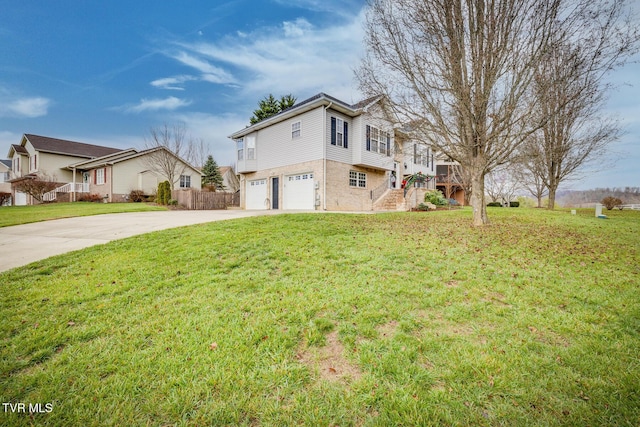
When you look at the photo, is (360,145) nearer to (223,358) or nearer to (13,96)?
(223,358)

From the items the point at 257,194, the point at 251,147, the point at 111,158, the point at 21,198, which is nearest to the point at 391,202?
the point at 257,194

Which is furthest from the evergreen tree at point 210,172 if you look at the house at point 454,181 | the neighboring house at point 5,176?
the house at point 454,181

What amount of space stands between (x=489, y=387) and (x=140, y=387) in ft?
9.17

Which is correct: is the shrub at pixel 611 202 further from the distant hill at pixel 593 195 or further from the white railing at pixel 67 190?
the white railing at pixel 67 190

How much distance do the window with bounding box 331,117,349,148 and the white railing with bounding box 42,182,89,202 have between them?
1101 inches

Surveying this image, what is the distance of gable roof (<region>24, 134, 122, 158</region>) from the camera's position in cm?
2850

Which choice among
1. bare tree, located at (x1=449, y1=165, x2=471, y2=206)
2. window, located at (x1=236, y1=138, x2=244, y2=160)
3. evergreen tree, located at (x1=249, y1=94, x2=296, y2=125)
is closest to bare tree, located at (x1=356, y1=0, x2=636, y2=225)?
window, located at (x1=236, y1=138, x2=244, y2=160)

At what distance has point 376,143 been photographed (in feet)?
58.8

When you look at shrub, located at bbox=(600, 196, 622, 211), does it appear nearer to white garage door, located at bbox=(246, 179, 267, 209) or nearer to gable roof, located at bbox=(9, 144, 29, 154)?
white garage door, located at bbox=(246, 179, 267, 209)

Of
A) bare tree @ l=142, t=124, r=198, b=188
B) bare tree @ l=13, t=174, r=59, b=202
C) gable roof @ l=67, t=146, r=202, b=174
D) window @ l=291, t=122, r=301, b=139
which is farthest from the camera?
bare tree @ l=142, t=124, r=198, b=188

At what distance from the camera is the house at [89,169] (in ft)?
85.5

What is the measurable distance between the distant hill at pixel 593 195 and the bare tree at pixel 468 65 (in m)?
26.6

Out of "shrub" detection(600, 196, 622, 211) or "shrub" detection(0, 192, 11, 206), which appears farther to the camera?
"shrub" detection(0, 192, 11, 206)

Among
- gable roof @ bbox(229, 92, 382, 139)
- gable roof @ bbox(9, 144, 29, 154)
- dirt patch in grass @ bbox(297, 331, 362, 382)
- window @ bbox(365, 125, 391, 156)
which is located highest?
gable roof @ bbox(9, 144, 29, 154)
